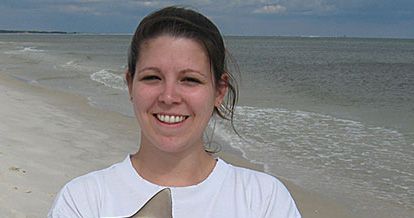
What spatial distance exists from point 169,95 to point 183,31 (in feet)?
0.90

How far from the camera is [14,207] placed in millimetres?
5344

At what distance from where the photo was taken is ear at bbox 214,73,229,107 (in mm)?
2427

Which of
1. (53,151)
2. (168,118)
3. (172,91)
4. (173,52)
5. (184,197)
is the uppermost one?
(173,52)

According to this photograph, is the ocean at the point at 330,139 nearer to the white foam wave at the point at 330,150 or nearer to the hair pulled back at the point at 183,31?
the white foam wave at the point at 330,150

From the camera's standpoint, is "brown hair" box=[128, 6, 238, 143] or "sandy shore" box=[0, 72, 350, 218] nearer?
"brown hair" box=[128, 6, 238, 143]

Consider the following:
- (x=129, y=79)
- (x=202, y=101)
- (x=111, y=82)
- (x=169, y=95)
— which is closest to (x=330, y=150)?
(x=129, y=79)

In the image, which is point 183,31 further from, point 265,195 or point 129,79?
point 265,195

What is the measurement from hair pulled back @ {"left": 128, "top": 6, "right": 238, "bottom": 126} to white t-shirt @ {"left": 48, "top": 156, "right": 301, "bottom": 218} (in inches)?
15.8

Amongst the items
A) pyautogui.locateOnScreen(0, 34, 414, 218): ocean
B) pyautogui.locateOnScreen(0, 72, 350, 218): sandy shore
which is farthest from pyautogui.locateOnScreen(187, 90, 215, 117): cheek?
pyautogui.locateOnScreen(0, 72, 350, 218): sandy shore

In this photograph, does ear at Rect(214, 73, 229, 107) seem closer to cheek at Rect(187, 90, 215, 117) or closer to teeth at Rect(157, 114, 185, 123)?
cheek at Rect(187, 90, 215, 117)

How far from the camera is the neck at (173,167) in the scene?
239 cm

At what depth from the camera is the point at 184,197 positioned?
2.27 metres

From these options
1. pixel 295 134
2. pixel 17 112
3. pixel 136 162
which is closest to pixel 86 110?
pixel 17 112

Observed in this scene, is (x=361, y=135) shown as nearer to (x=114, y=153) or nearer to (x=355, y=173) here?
(x=355, y=173)
